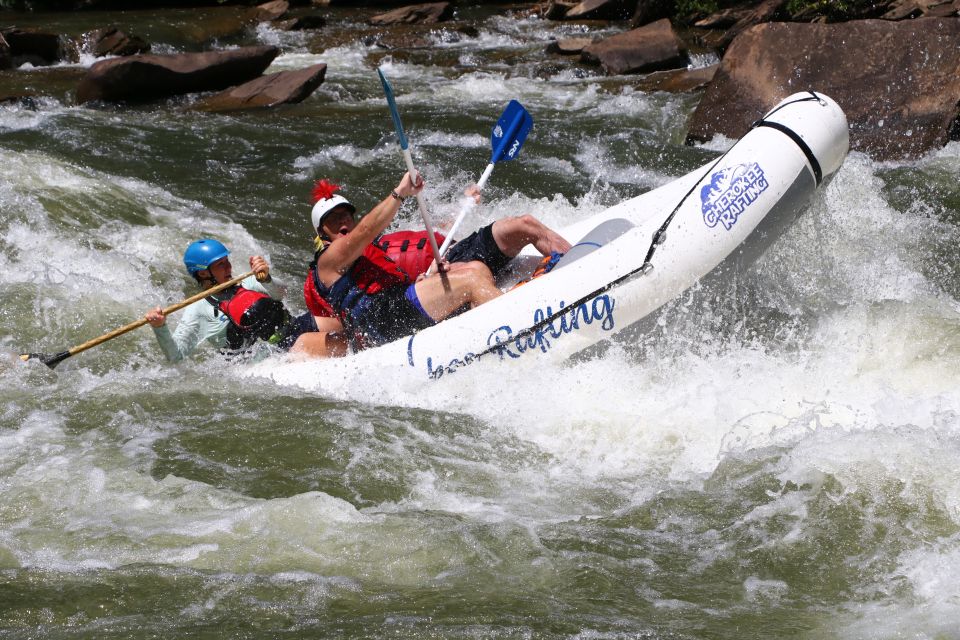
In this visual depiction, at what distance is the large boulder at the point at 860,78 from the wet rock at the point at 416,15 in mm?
7671

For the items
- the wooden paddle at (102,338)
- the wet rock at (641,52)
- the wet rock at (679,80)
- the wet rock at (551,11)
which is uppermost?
the wet rock at (551,11)

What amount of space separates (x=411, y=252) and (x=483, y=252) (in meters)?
0.41

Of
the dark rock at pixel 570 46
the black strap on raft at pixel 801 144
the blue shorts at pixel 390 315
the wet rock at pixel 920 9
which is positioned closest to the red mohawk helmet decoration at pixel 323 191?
the blue shorts at pixel 390 315

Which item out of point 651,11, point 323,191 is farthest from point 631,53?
point 323,191

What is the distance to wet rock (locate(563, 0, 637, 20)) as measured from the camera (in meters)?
15.4

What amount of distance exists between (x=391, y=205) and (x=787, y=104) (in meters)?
2.05

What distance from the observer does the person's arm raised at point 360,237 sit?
4949 millimetres

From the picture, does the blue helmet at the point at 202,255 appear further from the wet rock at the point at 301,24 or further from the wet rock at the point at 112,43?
the wet rock at the point at 301,24

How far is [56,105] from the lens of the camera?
1107 cm

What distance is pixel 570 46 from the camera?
13.4 metres

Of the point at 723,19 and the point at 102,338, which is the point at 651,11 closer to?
the point at 723,19

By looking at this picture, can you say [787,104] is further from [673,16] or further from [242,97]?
[673,16]

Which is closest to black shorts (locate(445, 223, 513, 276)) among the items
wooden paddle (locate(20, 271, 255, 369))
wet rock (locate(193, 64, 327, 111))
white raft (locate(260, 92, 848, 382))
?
white raft (locate(260, 92, 848, 382))

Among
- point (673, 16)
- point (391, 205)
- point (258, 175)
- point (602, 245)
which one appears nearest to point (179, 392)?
point (391, 205)
